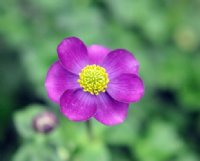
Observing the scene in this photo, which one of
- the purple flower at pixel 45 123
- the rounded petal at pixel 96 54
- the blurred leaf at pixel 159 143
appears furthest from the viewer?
the blurred leaf at pixel 159 143

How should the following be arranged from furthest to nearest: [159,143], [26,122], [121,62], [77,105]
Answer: [159,143], [26,122], [121,62], [77,105]

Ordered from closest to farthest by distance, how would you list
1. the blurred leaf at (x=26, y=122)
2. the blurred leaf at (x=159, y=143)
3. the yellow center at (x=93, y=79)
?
the yellow center at (x=93, y=79)
the blurred leaf at (x=26, y=122)
the blurred leaf at (x=159, y=143)

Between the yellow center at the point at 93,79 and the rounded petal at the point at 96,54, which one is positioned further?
the rounded petal at the point at 96,54

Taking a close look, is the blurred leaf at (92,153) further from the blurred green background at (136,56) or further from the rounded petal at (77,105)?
the rounded petal at (77,105)

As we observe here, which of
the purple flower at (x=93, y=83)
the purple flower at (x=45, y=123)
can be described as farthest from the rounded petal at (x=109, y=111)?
the purple flower at (x=45, y=123)

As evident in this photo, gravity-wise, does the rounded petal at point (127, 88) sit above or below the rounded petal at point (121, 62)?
below

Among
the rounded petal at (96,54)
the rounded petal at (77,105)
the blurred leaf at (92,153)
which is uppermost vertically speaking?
the rounded petal at (96,54)

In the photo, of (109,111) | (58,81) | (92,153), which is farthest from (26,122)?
(109,111)

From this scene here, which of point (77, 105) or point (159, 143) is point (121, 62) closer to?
point (77, 105)
